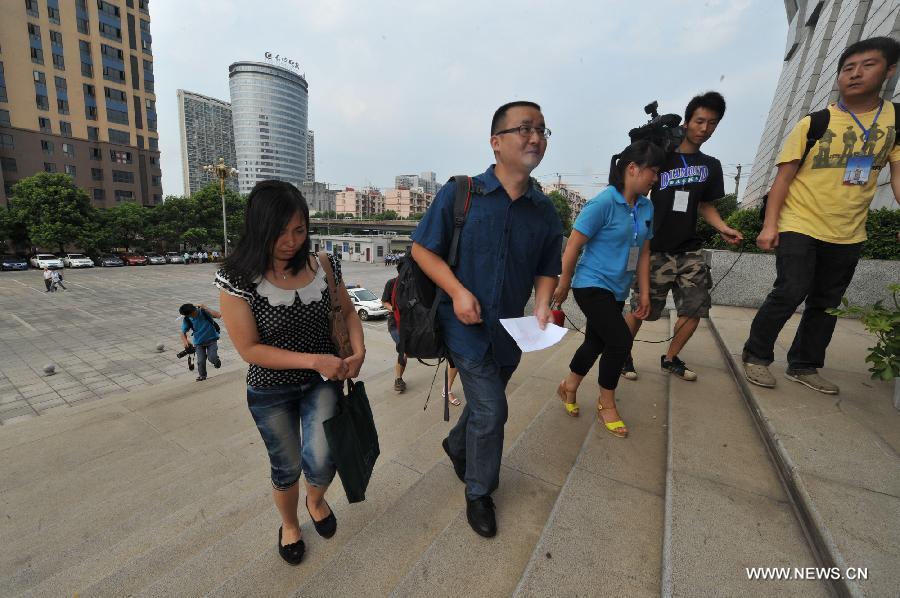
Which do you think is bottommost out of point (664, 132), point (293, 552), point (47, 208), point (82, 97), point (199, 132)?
point (293, 552)

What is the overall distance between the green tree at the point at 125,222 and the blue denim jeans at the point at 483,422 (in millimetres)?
50105

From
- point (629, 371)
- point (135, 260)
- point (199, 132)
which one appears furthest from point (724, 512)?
point (199, 132)

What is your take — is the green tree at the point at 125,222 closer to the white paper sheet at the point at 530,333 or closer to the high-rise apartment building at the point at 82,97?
the high-rise apartment building at the point at 82,97

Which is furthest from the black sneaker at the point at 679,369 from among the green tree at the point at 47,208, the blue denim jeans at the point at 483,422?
the green tree at the point at 47,208

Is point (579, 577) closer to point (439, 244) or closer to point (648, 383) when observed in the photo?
point (439, 244)

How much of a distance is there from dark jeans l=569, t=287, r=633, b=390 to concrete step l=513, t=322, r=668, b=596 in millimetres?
406

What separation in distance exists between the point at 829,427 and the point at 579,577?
5.66 ft

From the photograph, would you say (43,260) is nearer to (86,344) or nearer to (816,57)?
(86,344)

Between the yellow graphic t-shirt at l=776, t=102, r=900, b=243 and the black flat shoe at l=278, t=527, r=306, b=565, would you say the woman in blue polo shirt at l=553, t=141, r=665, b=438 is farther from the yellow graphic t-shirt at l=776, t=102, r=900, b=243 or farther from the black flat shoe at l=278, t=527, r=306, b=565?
the black flat shoe at l=278, t=527, r=306, b=565

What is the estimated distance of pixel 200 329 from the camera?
22.8 ft

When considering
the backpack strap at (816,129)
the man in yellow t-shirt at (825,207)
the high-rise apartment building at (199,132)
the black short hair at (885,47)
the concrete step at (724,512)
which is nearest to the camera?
the concrete step at (724,512)

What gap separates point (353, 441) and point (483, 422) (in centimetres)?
60

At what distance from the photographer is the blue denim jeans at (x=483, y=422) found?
1.75 metres

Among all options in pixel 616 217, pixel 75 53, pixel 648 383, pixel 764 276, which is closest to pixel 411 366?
pixel 648 383
